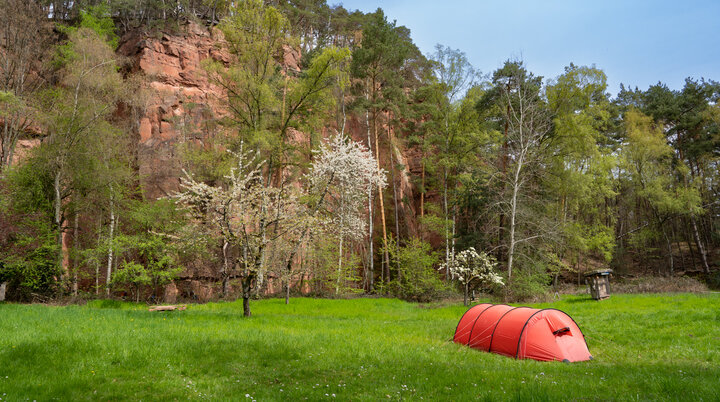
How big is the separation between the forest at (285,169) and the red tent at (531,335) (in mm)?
7887

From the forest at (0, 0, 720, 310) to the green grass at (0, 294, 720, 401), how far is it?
4568 millimetres

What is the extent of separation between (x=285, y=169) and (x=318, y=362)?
2226 centimetres

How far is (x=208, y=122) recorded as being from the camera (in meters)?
26.2

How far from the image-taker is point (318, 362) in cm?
777

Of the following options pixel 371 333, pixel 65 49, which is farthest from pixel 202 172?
pixel 371 333

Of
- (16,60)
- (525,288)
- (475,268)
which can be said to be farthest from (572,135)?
(16,60)

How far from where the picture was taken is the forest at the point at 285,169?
19.4m

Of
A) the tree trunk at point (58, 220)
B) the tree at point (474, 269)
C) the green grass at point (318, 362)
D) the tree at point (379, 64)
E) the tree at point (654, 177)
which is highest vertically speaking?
the tree at point (379, 64)

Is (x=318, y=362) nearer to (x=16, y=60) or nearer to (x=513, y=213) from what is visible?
(x=513, y=213)

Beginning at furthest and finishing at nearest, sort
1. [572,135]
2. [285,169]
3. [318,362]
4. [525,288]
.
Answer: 1. [285,169]
2. [572,135]
3. [525,288]
4. [318,362]

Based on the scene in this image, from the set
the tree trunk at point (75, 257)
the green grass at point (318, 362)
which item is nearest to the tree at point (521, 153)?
the green grass at point (318, 362)

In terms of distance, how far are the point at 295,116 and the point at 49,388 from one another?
21628 mm

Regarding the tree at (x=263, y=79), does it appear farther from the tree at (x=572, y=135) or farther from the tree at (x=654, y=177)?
the tree at (x=654, y=177)

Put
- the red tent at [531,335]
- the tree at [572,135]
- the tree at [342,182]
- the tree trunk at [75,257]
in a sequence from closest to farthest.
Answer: the red tent at [531,335] → the tree trunk at [75,257] → the tree at [342,182] → the tree at [572,135]
